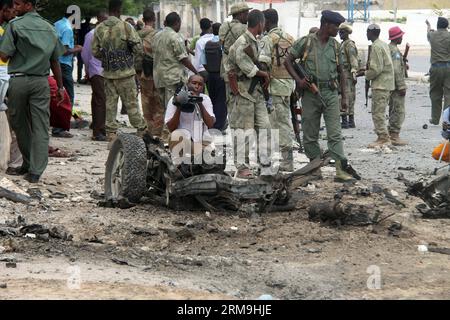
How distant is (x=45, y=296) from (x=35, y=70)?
5047mm

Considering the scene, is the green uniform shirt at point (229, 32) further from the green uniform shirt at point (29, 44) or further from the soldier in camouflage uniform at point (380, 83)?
the green uniform shirt at point (29, 44)

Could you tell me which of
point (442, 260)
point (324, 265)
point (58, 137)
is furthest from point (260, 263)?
point (58, 137)

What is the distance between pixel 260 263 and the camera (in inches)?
300

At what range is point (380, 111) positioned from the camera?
15.4m

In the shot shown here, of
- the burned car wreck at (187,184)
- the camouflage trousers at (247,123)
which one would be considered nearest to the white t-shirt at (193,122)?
the burned car wreck at (187,184)

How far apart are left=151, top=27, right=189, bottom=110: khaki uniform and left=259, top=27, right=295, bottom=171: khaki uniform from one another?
5.40ft

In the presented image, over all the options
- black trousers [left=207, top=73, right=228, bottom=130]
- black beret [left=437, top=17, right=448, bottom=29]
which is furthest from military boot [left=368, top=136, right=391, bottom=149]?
black beret [left=437, top=17, right=448, bottom=29]

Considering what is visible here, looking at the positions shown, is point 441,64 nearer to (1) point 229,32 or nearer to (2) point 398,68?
(2) point 398,68

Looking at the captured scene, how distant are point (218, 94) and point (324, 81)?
4786 millimetres

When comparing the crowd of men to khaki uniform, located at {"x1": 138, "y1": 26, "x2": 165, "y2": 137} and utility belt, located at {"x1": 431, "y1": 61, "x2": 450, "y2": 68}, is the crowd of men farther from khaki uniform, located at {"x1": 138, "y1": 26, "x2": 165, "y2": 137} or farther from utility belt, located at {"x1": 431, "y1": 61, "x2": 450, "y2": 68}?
utility belt, located at {"x1": 431, "y1": 61, "x2": 450, "y2": 68}

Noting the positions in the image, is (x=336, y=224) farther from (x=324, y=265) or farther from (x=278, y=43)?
(x=278, y=43)

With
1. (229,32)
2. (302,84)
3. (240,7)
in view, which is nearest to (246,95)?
(302,84)

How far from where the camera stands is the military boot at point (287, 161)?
503 inches

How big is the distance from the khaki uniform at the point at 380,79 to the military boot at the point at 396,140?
0.40 meters
